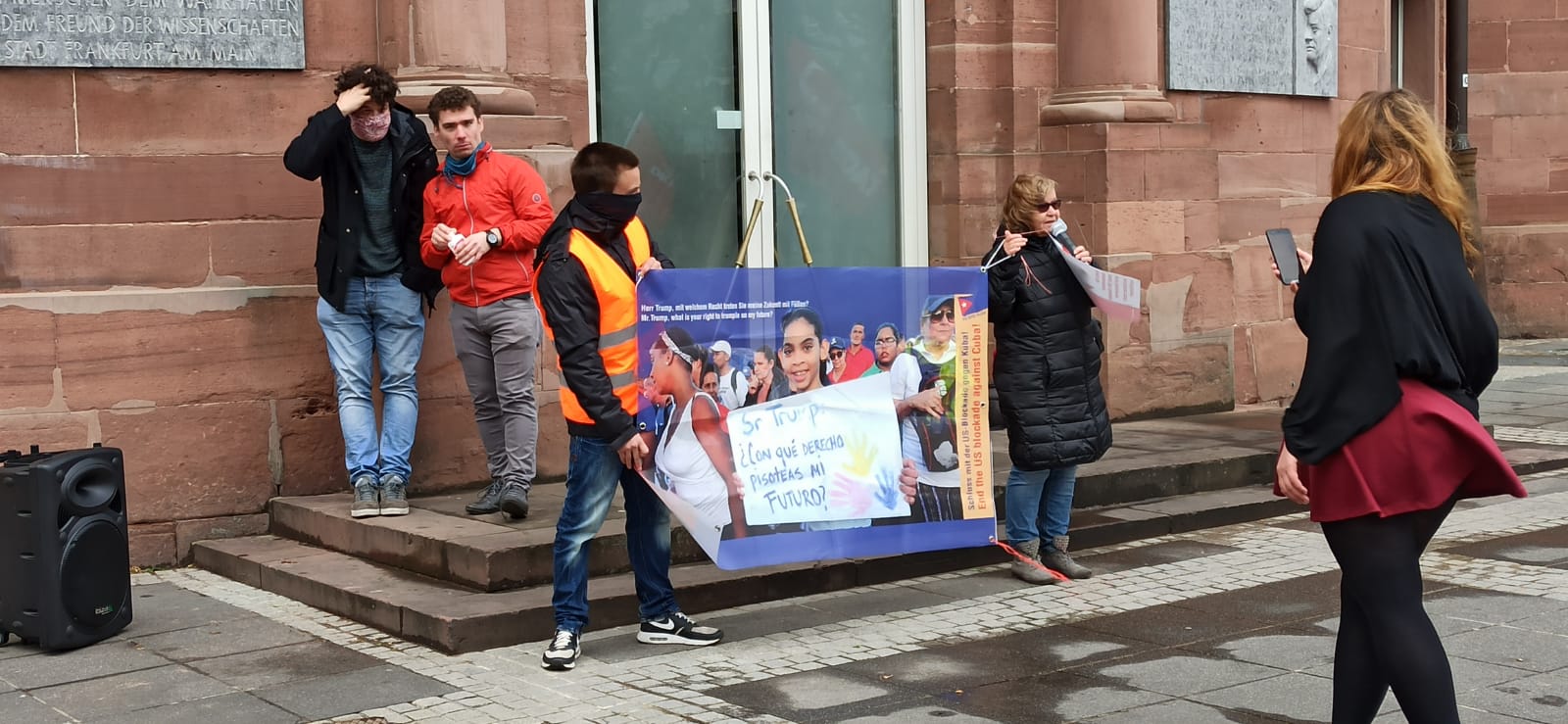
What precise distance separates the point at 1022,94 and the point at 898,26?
35.8 inches

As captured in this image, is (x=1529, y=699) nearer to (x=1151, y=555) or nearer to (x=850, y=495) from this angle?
(x=850, y=495)

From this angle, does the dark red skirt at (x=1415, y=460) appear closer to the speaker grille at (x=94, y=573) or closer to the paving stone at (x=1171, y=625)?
the paving stone at (x=1171, y=625)

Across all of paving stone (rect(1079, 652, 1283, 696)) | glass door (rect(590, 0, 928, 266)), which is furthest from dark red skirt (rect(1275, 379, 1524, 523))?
glass door (rect(590, 0, 928, 266))

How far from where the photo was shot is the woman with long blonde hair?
4.27 m

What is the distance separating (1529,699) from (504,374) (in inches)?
171

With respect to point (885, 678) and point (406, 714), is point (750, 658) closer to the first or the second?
point (885, 678)

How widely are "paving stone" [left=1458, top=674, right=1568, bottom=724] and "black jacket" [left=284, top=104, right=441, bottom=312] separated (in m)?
4.69

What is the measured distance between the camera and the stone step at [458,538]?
23.0 feet

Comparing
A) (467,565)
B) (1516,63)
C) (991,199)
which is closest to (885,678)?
(467,565)

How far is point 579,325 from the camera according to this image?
6137 mm

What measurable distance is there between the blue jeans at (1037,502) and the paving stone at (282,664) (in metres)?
2.86

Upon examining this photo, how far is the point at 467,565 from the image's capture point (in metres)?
7.04

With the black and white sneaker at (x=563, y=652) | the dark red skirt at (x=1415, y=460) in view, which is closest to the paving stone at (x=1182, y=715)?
the dark red skirt at (x=1415, y=460)

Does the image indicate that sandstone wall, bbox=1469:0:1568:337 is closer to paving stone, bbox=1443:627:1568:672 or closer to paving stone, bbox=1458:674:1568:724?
paving stone, bbox=1443:627:1568:672
